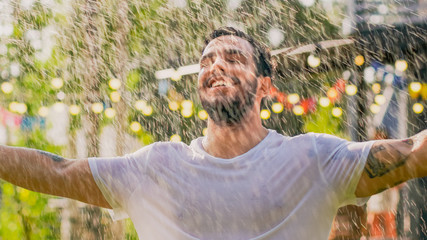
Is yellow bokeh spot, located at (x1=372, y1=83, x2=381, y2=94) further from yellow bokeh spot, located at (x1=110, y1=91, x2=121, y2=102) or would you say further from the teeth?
the teeth

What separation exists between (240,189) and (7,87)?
4389 mm

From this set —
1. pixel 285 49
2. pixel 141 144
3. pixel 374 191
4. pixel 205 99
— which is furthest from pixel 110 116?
pixel 374 191

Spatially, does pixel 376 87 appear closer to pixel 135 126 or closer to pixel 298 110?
pixel 298 110

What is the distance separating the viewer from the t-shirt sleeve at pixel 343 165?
6.70 feet

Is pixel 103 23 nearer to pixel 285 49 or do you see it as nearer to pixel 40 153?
pixel 285 49

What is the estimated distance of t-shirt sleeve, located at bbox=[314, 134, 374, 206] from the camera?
2.04 m

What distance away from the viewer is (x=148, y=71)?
5.77 meters

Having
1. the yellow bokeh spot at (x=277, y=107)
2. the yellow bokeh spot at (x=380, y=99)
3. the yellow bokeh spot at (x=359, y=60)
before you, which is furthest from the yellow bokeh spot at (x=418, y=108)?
the yellow bokeh spot at (x=277, y=107)

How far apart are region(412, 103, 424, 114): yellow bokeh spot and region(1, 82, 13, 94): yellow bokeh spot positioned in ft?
15.3

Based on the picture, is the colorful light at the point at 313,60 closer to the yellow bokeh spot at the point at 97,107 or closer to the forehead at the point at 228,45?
the yellow bokeh spot at the point at 97,107

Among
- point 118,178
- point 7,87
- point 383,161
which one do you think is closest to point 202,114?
point 7,87

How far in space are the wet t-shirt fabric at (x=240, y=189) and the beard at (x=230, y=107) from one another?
0.21 metres

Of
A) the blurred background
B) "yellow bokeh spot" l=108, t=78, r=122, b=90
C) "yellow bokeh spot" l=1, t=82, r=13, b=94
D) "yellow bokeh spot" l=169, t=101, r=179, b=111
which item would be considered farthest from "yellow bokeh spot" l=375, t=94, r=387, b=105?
"yellow bokeh spot" l=1, t=82, r=13, b=94

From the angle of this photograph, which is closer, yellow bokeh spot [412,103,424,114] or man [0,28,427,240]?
man [0,28,427,240]
